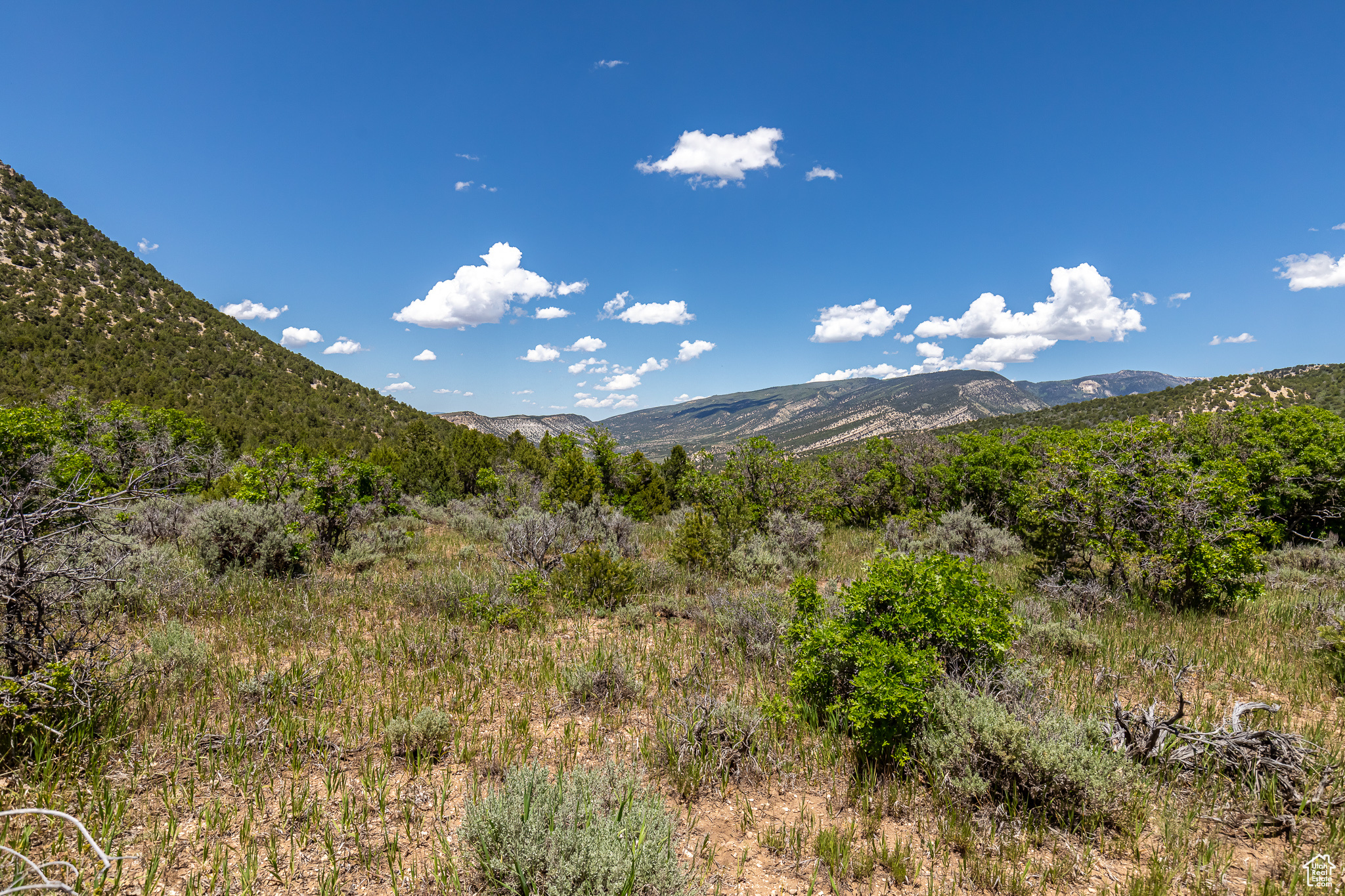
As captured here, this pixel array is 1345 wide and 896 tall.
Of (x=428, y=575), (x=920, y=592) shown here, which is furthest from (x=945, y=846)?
(x=428, y=575)

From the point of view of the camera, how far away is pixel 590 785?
365 centimetres

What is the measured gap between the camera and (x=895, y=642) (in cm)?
470

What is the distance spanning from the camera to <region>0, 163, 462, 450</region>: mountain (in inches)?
1340

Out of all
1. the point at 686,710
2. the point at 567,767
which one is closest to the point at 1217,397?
the point at 686,710

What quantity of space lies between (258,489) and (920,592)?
13348 mm

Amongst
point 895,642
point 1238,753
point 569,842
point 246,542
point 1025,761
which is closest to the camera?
point 569,842

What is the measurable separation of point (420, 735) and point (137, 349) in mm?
56294

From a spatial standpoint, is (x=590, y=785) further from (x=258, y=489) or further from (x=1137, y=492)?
(x=258, y=489)

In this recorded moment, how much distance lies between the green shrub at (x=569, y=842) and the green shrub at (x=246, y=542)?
862cm

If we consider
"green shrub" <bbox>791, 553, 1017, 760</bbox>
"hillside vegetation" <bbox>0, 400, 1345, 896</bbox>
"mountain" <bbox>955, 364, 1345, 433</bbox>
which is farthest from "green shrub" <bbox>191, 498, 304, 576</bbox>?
"mountain" <bbox>955, 364, 1345, 433</bbox>

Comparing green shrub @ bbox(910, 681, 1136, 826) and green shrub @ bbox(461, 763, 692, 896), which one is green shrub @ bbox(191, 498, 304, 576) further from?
green shrub @ bbox(910, 681, 1136, 826)

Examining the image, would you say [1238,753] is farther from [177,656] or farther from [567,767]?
[177,656]

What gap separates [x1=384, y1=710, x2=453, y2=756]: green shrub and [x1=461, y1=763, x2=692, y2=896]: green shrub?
134 cm

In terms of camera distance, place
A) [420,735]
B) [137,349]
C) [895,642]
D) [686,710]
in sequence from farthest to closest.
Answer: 1. [137,349]
2. [686,710]
3. [895,642]
4. [420,735]
